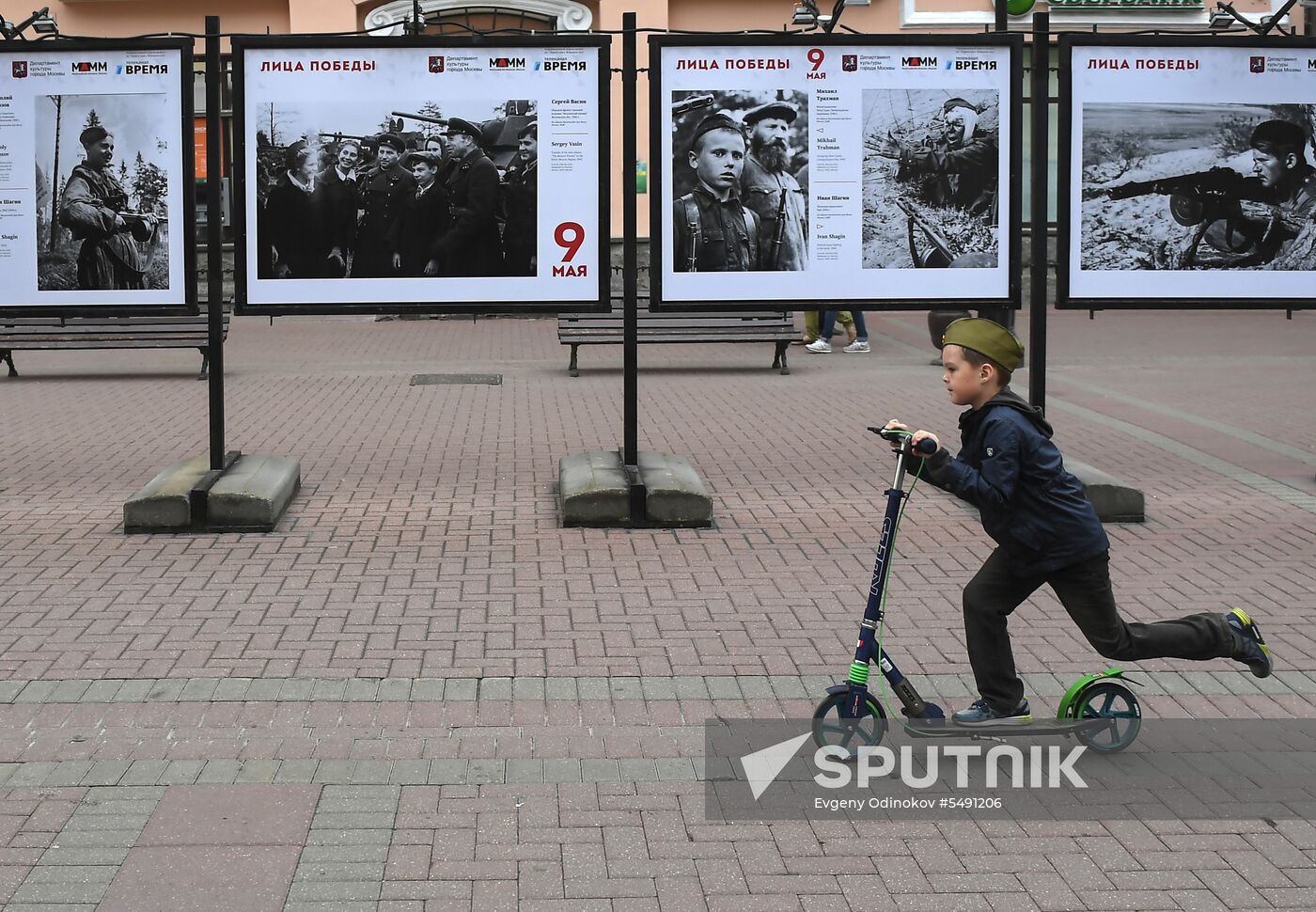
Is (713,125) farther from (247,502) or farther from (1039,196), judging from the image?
(247,502)

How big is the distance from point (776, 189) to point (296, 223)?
2.61m

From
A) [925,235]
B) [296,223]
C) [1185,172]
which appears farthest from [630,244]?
[1185,172]

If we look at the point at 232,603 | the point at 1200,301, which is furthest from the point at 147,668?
the point at 1200,301

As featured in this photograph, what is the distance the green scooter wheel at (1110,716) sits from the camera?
5164 millimetres

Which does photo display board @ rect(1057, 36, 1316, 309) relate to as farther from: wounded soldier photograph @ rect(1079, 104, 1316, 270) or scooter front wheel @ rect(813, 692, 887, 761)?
scooter front wheel @ rect(813, 692, 887, 761)

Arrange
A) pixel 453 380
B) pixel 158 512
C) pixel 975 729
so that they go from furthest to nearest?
pixel 453 380 < pixel 158 512 < pixel 975 729

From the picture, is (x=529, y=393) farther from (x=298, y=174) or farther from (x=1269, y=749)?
(x=1269, y=749)

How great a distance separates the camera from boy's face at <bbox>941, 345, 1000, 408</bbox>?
493 cm

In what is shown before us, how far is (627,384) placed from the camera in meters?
9.26

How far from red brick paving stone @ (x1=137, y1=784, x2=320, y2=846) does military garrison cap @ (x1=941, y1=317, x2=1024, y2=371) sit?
230cm

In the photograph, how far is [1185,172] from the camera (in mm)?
9398

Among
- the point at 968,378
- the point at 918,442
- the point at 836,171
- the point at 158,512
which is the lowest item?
the point at 158,512

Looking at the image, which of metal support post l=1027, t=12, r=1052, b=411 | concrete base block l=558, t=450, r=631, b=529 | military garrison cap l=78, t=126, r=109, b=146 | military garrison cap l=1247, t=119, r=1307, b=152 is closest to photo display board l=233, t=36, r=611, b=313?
military garrison cap l=78, t=126, r=109, b=146

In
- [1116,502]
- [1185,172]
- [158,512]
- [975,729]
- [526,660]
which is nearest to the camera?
[975,729]
